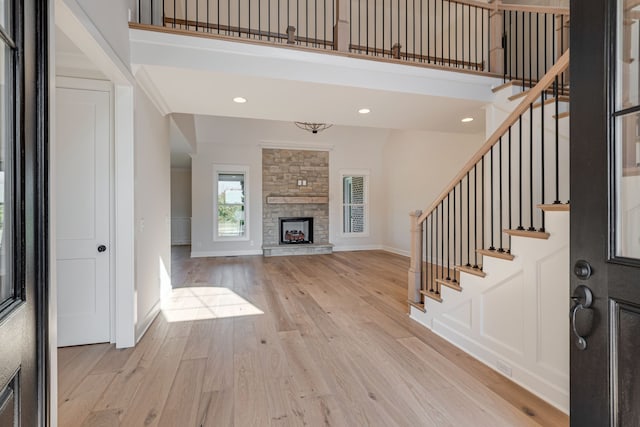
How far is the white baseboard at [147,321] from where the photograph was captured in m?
2.82

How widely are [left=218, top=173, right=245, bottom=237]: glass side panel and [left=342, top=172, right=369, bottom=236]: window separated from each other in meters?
→ 2.85

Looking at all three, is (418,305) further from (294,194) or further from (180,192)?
(180,192)

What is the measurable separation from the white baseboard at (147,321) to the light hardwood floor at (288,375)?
2.5 inches

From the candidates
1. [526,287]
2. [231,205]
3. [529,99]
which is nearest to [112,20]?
[529,99]

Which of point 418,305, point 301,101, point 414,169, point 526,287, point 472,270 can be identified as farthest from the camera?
point 414,169

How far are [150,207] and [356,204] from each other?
626 centimetres

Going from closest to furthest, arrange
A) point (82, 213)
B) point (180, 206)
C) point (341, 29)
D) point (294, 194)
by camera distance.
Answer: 1. point (82, 213)
2. point (341, 29)
3. point (294, 194)
4. point (180, 206)

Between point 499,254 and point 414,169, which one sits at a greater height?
point 414,169

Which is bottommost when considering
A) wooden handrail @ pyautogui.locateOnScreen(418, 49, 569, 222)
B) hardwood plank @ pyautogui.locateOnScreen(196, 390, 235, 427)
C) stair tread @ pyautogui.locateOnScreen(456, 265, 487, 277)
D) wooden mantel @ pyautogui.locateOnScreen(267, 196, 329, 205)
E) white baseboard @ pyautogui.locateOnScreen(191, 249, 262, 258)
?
hardwood plank @ pyautogui.locateOnScreen(196, 390, 235, 427)

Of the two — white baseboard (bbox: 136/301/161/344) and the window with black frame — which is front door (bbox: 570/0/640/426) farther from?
white baseboard (bbox: 136/301/161/344)

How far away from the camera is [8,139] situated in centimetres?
85

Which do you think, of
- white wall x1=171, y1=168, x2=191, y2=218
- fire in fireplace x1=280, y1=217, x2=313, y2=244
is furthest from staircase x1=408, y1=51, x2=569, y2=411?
white wall x1=171, y1=168, x2=191, y2=218

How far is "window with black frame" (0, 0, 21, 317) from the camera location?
0.81 meters

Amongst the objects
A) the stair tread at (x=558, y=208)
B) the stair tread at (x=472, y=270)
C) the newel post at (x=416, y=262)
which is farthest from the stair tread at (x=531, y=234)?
the newel post at (x=416, y=262)
